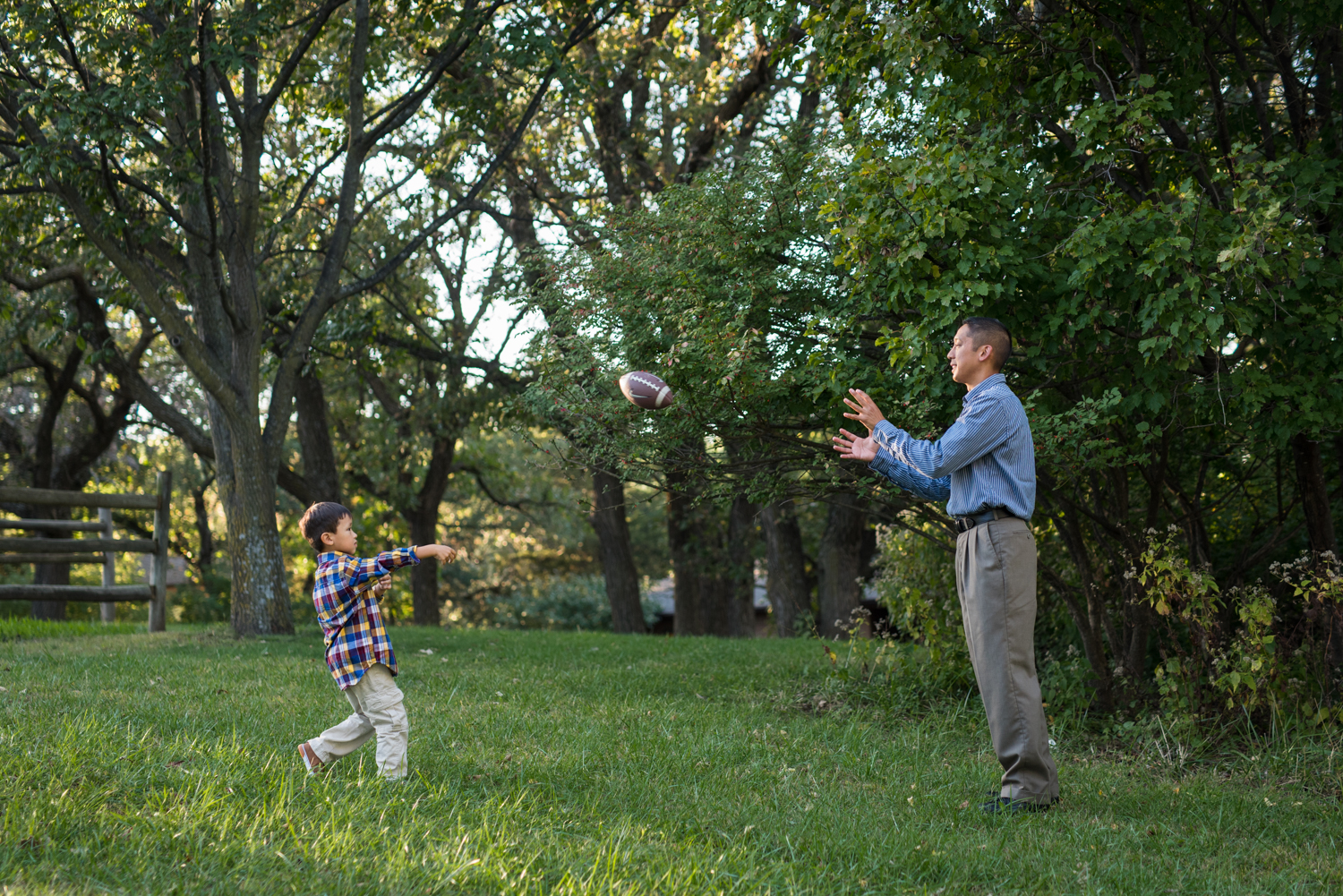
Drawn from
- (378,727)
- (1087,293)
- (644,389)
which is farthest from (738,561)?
(378,727)

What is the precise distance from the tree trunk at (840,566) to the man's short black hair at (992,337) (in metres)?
9.97

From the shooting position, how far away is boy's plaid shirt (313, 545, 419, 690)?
179 inches

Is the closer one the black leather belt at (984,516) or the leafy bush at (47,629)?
the black leather belt at (984,516)

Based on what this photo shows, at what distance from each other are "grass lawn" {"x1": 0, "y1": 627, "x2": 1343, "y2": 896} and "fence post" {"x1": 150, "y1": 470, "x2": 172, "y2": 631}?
518 centimetres

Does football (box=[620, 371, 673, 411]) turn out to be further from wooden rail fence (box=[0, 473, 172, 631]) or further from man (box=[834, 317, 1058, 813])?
wooden rail fence (box=[0, 473, 172, 631])

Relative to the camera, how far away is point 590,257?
7695mm

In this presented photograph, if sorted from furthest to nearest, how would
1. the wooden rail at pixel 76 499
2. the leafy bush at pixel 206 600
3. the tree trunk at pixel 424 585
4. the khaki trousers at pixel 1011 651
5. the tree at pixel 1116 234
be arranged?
the leafy bush at pixel 206 600
the tree trunk at pixel 424 585
the wooden rail at pixel 76 499
the tree at pixel 1116 234
the khaki trousers at pixel 1011 651

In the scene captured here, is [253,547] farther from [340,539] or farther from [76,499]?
[340,539]

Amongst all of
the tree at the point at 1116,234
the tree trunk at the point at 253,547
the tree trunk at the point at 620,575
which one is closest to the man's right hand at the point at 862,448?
the tree at the point at 1116,234

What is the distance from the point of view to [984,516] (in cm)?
451

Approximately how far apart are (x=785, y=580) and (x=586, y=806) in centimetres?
1188

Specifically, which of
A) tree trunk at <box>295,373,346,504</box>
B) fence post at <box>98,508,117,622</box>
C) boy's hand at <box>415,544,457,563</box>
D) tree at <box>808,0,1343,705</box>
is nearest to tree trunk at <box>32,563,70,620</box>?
tree trunk at <box>295,373,346,504</box>

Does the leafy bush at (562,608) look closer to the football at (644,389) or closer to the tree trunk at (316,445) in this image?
the tree trunk at (316,445)

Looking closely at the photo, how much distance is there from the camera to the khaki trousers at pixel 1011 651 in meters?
4.38
